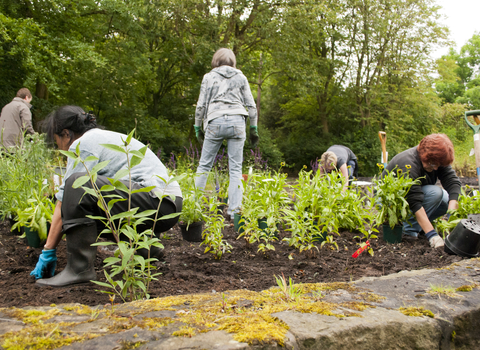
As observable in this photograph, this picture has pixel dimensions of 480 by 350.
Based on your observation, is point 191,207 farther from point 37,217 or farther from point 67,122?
point 67,122

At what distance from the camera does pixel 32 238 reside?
270 cm

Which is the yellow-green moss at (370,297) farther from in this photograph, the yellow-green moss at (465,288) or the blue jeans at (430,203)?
the blue jeans at (430,203)

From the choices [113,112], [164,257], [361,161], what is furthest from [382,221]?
[361,161]

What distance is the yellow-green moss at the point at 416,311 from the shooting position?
141 cm

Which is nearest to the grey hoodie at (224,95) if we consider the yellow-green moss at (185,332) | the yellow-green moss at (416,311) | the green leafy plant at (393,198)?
the green leafy plant at (393,198)

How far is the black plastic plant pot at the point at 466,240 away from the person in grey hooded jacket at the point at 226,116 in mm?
1939

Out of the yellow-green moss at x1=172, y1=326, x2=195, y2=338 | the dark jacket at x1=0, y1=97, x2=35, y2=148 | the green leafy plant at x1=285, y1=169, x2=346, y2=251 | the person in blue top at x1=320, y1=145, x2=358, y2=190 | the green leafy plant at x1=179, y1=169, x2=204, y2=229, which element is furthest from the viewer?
the dark jacket at x1=0, y1=97, x2=35, y2=148

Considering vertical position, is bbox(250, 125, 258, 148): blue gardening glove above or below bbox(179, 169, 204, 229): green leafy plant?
above

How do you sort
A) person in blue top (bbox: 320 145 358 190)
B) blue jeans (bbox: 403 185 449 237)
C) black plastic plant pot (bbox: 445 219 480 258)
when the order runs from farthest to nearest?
person in blue top (bbox: 320 145 358 190) < blue jeans (bbox: 403 185 449 237) < black plastic plant pot (bbox: 445 219 480 258)

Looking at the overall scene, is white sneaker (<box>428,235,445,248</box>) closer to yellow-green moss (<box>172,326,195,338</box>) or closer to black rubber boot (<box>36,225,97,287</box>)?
yellow-green moss (<box>172,326,195,338</box>)

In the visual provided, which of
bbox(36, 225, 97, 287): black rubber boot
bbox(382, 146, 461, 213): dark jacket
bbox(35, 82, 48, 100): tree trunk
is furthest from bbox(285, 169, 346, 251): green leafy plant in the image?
bbox(35, 82, 48, 100): tree trunk

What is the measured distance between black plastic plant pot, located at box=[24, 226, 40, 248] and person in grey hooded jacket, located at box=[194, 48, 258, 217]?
1544 millimetres

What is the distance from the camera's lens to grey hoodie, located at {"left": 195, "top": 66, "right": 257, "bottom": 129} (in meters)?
3.85

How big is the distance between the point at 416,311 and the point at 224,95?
116 inches
